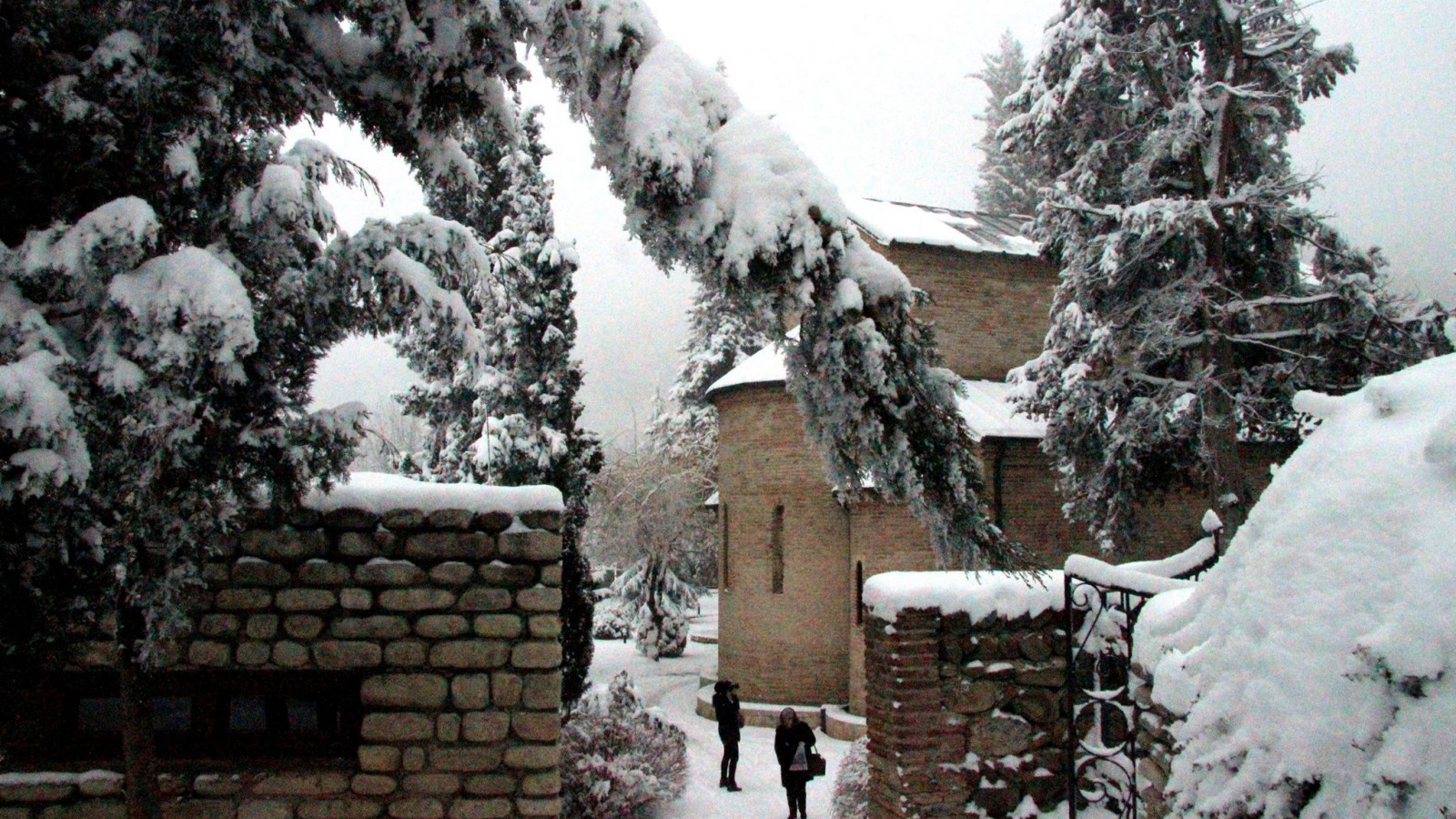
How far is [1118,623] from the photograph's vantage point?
17.9ft

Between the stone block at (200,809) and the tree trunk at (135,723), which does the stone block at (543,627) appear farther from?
the tree trunk at (135,723)

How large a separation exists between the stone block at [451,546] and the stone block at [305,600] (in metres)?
0.42

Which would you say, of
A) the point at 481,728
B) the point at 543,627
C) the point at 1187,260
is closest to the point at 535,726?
the point at 481,728

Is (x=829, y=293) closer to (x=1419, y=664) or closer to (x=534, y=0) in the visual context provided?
(x=534, y=0)

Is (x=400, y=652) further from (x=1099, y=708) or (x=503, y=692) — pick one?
(x=1099, y=708)

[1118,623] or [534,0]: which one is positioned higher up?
[534,0]

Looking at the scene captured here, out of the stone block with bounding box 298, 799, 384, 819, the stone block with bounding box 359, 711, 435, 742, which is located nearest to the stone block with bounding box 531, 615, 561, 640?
the stone block with bounding box 359, 711, 435, 742

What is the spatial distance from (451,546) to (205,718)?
1385 mm

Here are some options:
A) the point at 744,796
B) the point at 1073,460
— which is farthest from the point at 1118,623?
the point at 1073,460

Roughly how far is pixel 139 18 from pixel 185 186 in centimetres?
79

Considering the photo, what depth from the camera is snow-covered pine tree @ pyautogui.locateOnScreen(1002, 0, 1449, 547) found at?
11.6 meters

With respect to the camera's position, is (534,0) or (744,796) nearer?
(534,0)

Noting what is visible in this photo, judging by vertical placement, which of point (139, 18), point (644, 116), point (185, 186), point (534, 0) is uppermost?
point (534, 0)

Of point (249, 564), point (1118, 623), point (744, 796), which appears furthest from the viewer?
point (744, 796)
